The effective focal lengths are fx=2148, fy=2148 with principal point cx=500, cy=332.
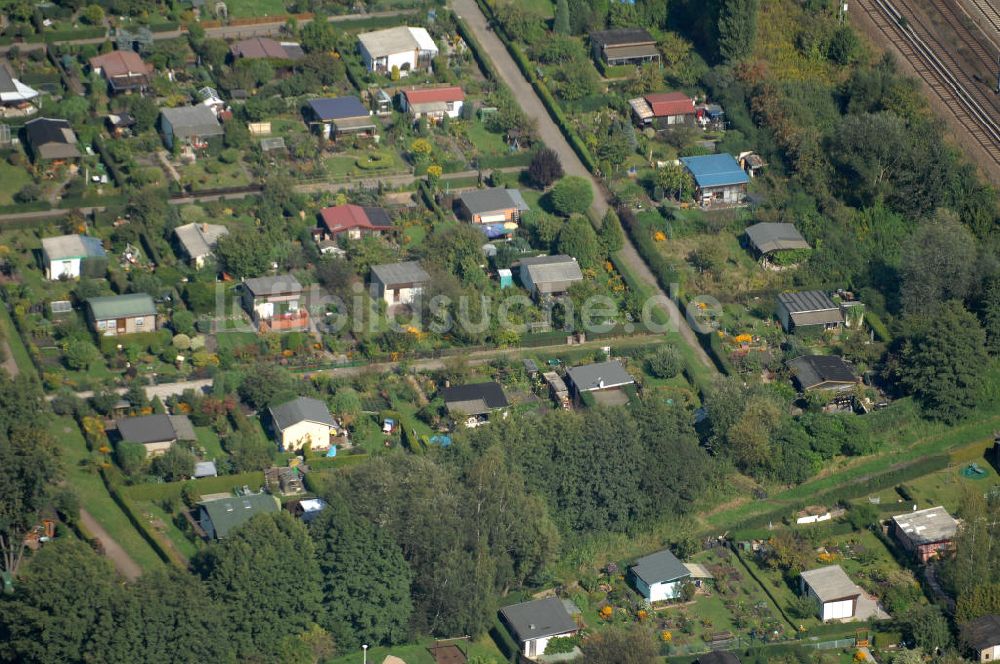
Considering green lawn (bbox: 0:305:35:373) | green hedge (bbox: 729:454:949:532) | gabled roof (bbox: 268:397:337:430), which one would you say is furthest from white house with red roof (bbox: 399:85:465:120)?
green hedge (bbox: 729:454:949:532)

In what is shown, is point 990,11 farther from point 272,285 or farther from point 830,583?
point 830,583

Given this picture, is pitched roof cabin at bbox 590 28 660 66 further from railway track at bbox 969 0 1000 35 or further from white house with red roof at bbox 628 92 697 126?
railway track at bbox 969 0 1000 35

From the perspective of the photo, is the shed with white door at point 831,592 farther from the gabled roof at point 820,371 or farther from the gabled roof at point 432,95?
the gabled roof at point 432,95

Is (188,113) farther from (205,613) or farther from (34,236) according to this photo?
(205,613)

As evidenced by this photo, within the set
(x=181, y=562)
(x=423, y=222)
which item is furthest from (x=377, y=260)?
(x=181, y=562)

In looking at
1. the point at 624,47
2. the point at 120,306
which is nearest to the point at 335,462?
the point at 120,306
